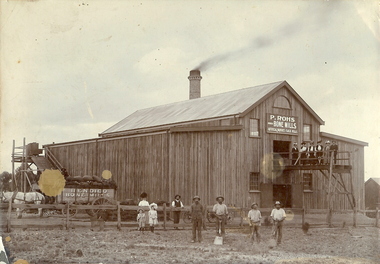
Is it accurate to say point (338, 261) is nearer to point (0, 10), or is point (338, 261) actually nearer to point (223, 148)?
point (0, 10)

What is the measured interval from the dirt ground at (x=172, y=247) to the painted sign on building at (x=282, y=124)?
30.9 feet

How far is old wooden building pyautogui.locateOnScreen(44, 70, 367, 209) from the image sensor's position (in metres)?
27.6

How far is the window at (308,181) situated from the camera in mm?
31894

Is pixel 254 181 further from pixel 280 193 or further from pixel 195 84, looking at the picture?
pixel 195 84

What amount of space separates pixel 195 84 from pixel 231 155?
48.4ft

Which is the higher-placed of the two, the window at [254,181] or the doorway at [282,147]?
the doorway at [282,147]

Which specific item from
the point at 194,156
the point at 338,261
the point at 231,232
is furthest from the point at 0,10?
Answer: the point at 194,156

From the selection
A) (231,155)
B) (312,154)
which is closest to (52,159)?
(231,155)

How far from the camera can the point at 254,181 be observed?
29.0 m

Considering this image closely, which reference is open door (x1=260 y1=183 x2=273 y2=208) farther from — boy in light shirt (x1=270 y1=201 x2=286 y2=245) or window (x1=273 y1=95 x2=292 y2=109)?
boy in light shirt (x1=270 y1=201 x2=286 y2=245)

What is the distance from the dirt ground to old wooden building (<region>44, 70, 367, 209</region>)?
19.2ft

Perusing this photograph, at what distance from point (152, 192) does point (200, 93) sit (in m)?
14.6

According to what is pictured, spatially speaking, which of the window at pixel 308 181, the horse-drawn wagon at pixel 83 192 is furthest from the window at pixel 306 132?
the horse-drawn wagon at pixel 83 192

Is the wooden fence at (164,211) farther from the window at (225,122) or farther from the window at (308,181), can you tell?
the window at (225,122)
